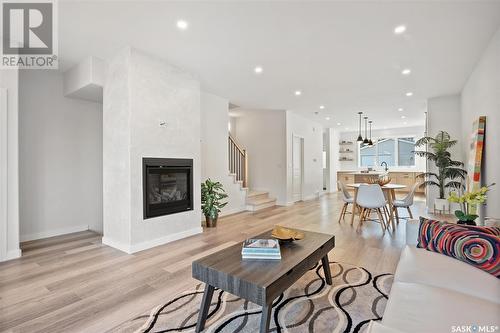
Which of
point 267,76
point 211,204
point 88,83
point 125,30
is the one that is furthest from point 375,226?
point 88,83

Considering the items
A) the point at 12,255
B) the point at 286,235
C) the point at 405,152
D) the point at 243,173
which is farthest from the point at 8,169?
the point at 405,152

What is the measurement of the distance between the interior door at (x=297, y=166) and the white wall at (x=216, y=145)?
2.29 m

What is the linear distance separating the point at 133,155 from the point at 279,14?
2.50 metres

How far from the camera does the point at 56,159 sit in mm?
4129

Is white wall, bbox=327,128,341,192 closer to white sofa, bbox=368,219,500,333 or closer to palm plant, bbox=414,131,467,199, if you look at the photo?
palm plant, bbox=414,131,467,199

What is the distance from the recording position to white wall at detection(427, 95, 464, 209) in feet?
18.1

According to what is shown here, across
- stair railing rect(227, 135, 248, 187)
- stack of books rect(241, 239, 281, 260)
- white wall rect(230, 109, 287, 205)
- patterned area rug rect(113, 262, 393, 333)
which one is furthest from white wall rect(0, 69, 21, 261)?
white wall rect(230, 109, 287, 205)

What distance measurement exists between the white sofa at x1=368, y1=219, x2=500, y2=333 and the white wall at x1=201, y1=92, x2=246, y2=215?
4.13 meters

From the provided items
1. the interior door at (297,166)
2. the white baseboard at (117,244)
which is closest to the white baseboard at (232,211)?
the interior door at (297,166)

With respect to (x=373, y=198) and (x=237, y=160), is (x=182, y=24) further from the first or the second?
(x=237, y=160)

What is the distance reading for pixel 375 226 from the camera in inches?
180

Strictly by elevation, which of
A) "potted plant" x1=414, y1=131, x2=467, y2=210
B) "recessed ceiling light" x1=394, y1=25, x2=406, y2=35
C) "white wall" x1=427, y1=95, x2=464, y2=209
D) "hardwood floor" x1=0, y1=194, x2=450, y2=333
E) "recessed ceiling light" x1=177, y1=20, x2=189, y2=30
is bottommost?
"hardwood floor" x1=0, y1=194, x2=450, y2=333

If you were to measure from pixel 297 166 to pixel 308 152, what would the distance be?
90 cm

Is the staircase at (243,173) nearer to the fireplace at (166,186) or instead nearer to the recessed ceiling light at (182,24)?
the fireplace at (166,186)
